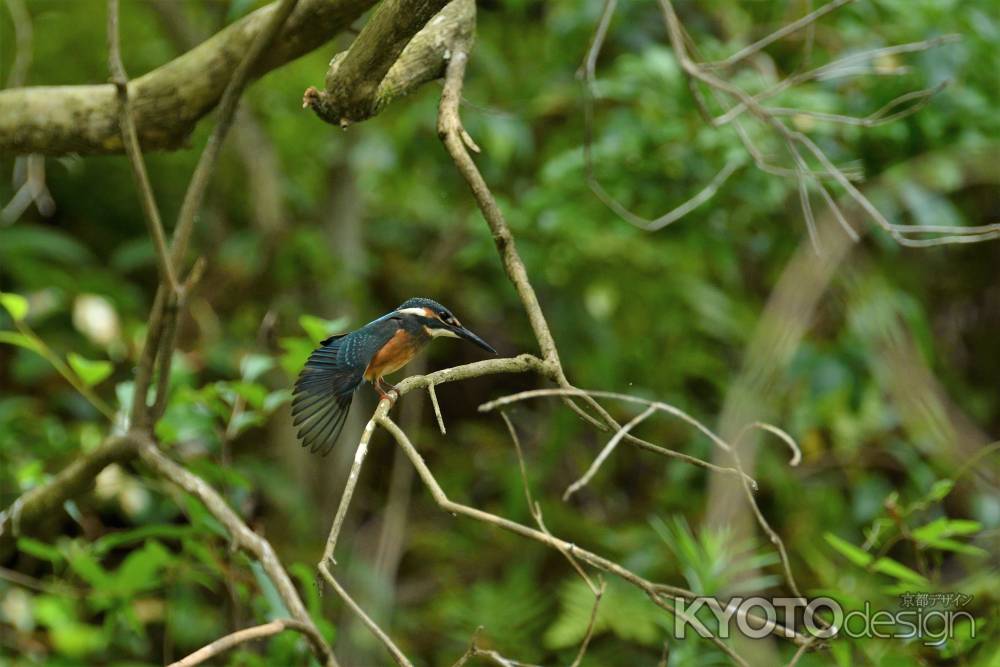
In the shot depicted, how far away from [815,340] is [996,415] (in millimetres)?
1376

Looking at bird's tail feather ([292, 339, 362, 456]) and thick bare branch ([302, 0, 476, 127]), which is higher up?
thick bare branch ([302, 0, 476, 127])

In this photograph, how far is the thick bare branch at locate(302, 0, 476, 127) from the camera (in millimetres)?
1604

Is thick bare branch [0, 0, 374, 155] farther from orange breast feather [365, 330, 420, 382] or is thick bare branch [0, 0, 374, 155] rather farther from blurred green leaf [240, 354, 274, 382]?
orange breast feather [365, 330, 420, 382]

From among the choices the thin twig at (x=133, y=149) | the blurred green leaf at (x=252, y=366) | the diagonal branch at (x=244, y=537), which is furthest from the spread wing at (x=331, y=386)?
the blurred green leaf at (x=252, y=366)

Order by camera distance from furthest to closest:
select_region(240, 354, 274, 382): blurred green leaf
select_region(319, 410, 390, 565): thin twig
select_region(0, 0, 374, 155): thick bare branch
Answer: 1. select_region(240, 354, 274, 382): blurred green leaf
2. select_region(0, 0, 374, 155): thick bare branch
3. select_region(319, 410, 390, 565): thin twig

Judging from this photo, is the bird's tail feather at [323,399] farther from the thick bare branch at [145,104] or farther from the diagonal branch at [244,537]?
the thick bare branch at [145,104]

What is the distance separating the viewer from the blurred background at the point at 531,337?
121 inches

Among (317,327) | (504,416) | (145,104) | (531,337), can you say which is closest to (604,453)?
(504,416)

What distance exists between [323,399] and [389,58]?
59 centimetres

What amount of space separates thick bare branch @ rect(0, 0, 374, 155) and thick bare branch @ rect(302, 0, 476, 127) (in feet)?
1.00

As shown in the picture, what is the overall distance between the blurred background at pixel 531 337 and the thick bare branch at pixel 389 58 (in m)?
0.55

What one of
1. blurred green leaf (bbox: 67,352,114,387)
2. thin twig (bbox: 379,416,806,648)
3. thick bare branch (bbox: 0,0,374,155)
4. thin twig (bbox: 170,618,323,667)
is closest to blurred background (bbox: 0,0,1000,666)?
blurred green leaf (bbox: 67,352,114,387)

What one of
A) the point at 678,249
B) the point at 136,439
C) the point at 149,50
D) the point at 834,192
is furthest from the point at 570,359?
the point at 149,50

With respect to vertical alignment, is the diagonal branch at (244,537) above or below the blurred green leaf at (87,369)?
below
